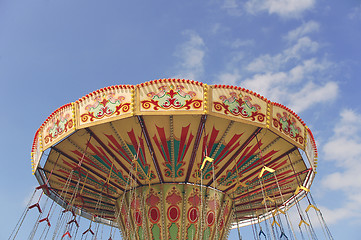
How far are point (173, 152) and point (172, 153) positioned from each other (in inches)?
2.0

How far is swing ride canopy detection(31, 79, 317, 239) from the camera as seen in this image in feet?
22.7

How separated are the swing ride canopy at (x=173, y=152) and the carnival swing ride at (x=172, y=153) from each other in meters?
0.02

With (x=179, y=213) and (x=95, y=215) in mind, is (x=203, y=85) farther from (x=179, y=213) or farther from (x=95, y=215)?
(x=95, y=215)

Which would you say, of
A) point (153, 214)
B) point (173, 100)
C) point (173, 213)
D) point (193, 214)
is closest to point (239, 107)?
point (173, 100)

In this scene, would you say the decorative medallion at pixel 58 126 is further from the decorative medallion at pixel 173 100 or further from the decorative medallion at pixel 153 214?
the decorative medallion at pixel 153 214

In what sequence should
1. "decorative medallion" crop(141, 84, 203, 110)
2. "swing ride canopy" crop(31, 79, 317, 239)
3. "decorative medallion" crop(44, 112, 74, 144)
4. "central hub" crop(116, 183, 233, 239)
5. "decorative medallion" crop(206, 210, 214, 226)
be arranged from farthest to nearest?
"decorative medallion" crop(206, 210, 214, 226) → "central hub" crop(116, 183, 233, 239) → "decorative medallion" crop(44, 112, 74, 144) → "swing ride canopy" crop(31, 79, 317, 239) → "decorative medallion" crop(141, 84, 203, 110)

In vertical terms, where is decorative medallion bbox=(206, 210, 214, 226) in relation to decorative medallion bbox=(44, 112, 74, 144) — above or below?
below

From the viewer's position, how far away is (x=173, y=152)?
27.5ft

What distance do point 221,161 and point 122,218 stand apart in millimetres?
3666

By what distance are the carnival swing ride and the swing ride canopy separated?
25 mm

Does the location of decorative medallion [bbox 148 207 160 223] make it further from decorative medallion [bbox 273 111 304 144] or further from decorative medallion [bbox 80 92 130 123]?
decorative medallion [bbox 273 111 304 144]

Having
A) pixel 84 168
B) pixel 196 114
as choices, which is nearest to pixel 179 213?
pixel 84 168

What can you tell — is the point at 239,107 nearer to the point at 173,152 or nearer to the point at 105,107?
the point at 173,152

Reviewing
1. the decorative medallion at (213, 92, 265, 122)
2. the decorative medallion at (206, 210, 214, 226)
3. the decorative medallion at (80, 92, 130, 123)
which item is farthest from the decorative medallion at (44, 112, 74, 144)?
the decorative medallion at (206, 210, 214, 226)
